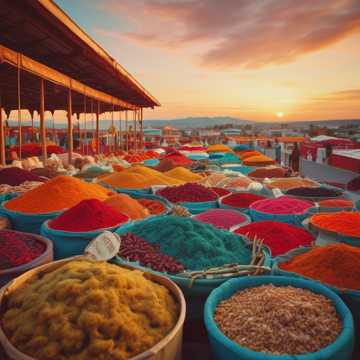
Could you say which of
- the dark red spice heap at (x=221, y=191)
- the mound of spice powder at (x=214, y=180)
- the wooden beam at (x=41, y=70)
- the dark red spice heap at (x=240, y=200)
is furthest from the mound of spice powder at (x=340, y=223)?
the wooden beam at (x=41, y=70)

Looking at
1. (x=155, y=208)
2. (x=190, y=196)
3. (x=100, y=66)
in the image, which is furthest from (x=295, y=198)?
(x=100, y=66)

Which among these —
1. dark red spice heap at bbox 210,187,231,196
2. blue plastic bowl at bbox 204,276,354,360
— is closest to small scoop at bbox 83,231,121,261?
blue plastic bowl at bbox 204,276,354,360

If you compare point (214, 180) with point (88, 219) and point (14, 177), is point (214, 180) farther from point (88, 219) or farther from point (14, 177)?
point (88, 219)

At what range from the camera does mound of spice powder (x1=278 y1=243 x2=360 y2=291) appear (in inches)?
51.4

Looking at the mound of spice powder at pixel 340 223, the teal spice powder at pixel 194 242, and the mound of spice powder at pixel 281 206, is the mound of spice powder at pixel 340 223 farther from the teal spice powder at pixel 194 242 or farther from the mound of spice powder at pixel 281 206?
the teal spice powder at pixel 194 242

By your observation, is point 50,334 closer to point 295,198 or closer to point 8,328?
point 8,328

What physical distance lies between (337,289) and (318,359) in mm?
402

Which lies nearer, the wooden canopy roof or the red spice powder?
the wooden canopy roof

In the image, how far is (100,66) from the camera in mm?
5023

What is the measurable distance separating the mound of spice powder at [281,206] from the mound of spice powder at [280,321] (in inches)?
50.3

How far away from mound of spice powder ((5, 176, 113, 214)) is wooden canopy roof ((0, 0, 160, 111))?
134 cm

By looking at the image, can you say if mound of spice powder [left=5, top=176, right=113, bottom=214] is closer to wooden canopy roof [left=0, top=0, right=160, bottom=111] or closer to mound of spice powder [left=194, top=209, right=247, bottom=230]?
mound of spice powder [left=194, top=209, right=247, bottom=230]

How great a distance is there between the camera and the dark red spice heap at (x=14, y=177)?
311 cm

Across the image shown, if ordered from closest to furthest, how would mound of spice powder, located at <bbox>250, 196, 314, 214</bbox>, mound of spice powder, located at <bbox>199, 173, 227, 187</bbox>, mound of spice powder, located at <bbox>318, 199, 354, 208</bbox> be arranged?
mound of spice powder, located at <bbox>250, 196, 314, 214</bbox>, mound of spice powder, located at <bbox>318, 199, 354, 208</bbox>, mound of spice powder, located at <bbox>199, 173, 227, 187</bbox>
